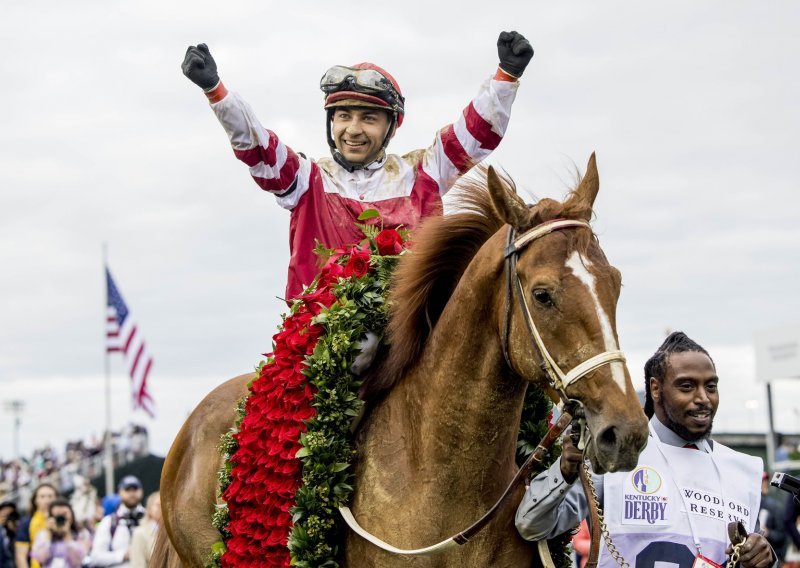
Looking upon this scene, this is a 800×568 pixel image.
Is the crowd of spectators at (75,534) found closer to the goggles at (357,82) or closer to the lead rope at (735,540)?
the goggles at (357,82)

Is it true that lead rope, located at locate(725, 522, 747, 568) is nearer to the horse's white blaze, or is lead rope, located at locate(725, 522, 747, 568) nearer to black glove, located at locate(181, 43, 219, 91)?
the horse's white blaze

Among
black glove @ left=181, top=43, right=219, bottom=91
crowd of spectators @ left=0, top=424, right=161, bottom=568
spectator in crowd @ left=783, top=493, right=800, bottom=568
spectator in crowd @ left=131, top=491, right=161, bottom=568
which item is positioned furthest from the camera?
spectator in crowd @ left=783, top=493, right=800, bottom=568

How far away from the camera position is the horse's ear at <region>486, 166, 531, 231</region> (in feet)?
14.8

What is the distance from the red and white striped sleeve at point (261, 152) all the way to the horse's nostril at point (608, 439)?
2.68m

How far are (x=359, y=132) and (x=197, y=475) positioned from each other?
2.06m

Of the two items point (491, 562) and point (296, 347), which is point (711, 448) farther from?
point (296, 347)

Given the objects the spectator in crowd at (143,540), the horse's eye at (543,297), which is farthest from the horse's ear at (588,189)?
the spectator in crowd at (143,540)

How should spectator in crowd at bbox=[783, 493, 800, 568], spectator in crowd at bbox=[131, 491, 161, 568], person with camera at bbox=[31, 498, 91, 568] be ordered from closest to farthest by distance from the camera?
spectator in crowd at bbox=[131, 491, 161, 568]
spectator in crowd at bbox=[783, 493, 800, 568]
person with camera at bbox=[31, 498, 91, 568]

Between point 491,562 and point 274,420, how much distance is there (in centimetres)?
127

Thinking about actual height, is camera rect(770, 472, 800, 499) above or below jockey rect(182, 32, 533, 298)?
below

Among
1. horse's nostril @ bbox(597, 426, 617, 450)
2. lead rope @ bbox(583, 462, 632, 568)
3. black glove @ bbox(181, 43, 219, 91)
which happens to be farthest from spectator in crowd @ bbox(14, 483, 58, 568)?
horse's nostril @ bbox(597, 426, 617, 450)

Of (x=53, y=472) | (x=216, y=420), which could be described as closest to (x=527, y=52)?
(x=216, y=420)

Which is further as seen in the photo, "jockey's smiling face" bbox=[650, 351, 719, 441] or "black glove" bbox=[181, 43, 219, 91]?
"black glove" bbox=[181, 43, 219, 91]

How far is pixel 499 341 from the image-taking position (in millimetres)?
4602
